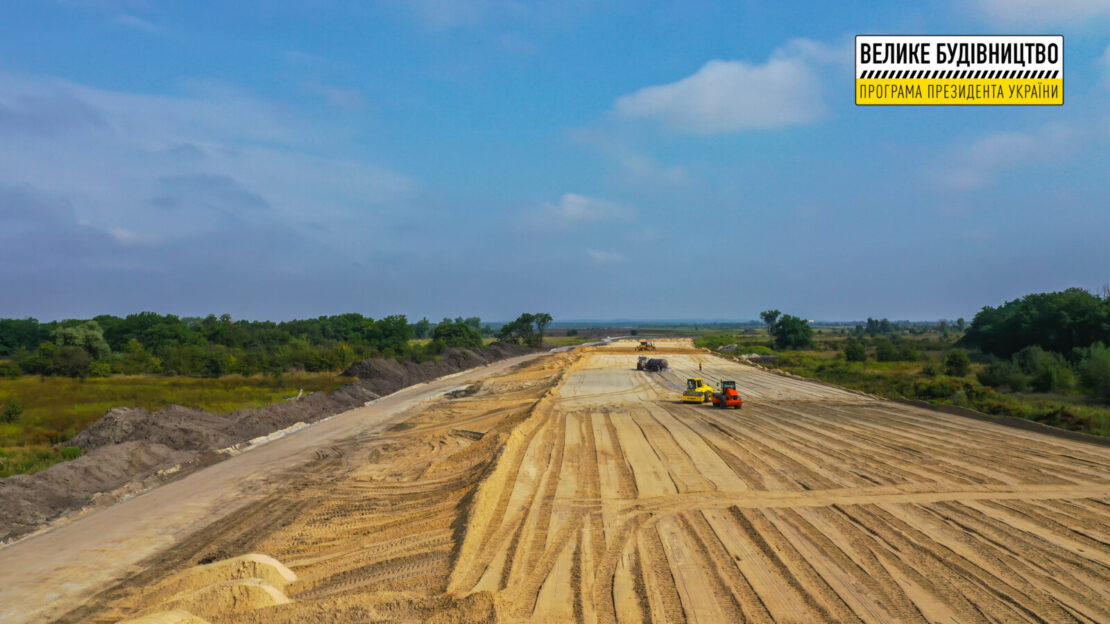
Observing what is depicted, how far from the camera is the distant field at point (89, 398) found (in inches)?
848

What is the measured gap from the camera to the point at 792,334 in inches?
3989

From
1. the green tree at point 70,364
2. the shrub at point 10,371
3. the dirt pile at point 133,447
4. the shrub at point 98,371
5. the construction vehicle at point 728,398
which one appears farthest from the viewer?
the shrub at point 98,371

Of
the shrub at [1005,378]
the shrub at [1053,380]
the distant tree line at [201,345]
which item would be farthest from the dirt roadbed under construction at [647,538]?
the distant tree line at [201,345]

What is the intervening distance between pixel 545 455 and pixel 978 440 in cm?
1428

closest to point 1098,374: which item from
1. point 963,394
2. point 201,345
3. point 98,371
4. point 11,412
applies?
point 963,394

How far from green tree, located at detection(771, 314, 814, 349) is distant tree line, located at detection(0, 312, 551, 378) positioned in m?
51.4

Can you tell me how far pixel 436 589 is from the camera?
842 centimetres

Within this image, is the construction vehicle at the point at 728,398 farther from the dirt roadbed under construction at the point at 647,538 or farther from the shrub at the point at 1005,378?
the shrub at the point at 1005,378

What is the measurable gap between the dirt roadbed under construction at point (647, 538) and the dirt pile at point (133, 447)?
2271mm

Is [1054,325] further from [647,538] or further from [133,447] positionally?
[133,447]

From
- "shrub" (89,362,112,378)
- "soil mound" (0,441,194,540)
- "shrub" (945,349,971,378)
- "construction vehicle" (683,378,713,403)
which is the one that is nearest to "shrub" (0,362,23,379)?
"shrub" (89,362,112,378)

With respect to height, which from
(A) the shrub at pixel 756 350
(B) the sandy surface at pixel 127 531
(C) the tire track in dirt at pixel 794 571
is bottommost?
(B) the sandy surface at pixel 127 531

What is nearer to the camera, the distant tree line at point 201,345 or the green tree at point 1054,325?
the green tree at point 1054,325

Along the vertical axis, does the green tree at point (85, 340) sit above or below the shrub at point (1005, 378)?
above
